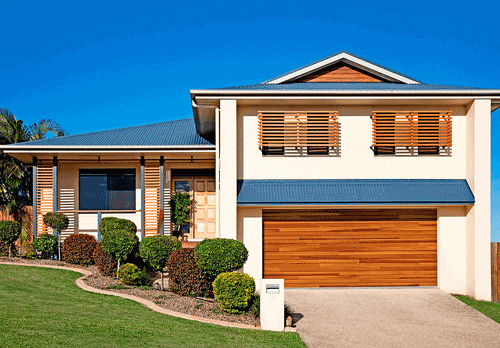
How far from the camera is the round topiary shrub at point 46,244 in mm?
14906

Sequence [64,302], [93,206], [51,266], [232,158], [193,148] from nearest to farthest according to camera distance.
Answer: [64,302]
[232,158]
[51,266]
[193,148]
[93,206]

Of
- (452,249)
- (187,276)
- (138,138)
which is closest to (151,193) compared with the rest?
(138,138)

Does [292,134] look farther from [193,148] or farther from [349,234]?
[193,148]

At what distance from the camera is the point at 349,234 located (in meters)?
12.8

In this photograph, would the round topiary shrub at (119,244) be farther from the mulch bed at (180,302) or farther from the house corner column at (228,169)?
the house corner column at (228,169)

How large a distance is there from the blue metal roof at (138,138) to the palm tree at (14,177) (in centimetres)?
251

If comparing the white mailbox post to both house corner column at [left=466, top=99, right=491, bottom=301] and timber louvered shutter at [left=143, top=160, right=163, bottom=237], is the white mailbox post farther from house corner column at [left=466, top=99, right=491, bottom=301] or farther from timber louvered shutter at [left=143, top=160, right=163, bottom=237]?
timber louvered shutter at [left=143, top=160, right=163, bottom=237]

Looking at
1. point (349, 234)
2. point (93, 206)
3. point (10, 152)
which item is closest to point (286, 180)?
point (349, 234)

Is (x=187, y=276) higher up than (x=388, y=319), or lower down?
higher up

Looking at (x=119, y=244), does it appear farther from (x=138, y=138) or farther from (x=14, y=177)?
(x=14, y=177)

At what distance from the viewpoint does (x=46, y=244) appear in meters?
15.0

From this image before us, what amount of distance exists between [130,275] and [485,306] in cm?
911

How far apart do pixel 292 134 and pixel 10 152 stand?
10270 millimetres

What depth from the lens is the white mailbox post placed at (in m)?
8.92
